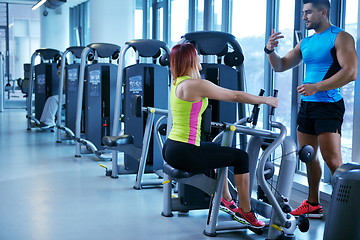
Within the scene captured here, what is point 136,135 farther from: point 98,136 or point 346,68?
point 346,68

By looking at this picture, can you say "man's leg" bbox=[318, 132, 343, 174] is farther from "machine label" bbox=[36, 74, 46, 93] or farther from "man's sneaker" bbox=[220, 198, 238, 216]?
"machine label" bbox=[36, 74, 46, 93]

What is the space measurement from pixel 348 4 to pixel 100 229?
3.00 m

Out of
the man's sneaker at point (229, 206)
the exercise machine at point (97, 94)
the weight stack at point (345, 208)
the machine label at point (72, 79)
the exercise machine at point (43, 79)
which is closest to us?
the weight stack at point (345, 208)

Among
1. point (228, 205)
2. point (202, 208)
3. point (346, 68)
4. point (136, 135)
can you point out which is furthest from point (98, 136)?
point (346, 68)

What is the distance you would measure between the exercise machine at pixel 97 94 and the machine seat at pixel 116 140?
1.79m

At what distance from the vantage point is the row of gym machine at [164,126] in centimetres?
342

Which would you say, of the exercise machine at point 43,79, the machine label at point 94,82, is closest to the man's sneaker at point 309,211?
the machine label at point 94,82

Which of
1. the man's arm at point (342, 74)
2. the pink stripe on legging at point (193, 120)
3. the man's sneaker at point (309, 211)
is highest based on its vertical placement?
the man's arm at point (342, 74)

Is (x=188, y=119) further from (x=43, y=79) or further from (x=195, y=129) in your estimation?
(x=43, y=79)

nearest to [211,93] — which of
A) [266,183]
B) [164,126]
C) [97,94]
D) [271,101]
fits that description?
Result: [271,101]

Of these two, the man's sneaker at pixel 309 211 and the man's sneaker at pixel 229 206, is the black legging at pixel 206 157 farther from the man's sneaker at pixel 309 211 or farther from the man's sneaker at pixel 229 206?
the man's sneaker at pixel 309 211

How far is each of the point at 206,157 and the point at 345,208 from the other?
111cm

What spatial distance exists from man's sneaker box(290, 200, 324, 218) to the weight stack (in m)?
1.43

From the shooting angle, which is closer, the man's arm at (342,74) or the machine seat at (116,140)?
the man's arm at (342,74)
